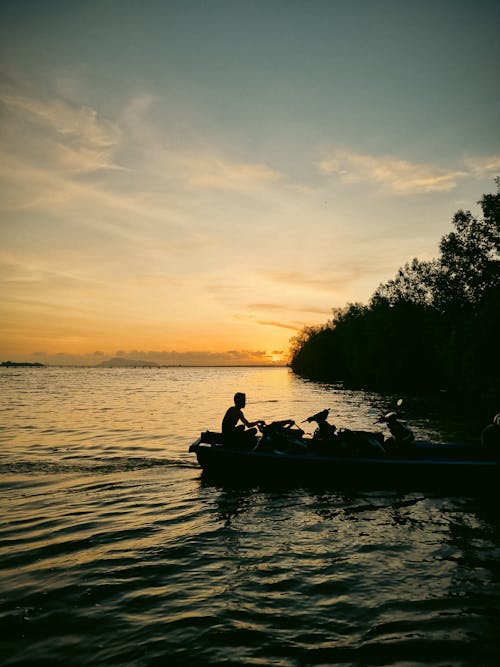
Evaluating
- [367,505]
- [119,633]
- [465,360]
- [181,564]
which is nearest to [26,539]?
[181,564]

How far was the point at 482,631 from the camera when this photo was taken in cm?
556

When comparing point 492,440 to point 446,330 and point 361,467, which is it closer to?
point 361,467

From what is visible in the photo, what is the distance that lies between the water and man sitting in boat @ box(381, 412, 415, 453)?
1.44m

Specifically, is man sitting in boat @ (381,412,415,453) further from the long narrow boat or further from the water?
the water

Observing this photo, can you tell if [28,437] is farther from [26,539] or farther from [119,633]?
[119,633]

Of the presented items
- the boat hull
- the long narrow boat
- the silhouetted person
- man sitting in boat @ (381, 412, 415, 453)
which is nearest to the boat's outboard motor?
the long narrow boat

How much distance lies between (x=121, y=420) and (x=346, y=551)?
21.2 metres

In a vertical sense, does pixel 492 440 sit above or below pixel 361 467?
above

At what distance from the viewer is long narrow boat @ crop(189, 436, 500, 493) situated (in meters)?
11.3

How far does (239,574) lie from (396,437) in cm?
744

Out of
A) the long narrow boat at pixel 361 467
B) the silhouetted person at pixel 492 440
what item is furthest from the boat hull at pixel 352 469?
the silhouetted person at pixel 492 440

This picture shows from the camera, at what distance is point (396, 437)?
507 inches

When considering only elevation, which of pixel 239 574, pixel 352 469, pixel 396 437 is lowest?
pixel 239 574

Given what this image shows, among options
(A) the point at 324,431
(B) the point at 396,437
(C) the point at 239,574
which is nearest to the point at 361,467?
(A) the point at 324,431
